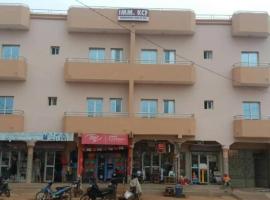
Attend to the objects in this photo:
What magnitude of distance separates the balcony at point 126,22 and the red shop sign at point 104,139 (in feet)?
24.2

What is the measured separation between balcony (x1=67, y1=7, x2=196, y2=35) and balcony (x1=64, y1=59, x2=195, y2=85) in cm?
242

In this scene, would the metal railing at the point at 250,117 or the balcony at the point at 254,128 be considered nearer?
the balcony at the point at 254,128

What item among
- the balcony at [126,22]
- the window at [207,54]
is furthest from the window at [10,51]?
the window at [207,54]

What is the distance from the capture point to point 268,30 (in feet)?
109

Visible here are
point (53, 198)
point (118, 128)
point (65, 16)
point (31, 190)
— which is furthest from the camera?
point (65, 16)

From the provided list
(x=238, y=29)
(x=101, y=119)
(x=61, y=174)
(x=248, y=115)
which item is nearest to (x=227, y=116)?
(x=248, y=115)

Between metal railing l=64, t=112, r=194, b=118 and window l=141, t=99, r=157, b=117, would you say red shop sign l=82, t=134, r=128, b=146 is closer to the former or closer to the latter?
metal railing l=64, t=112, r=194, b=118

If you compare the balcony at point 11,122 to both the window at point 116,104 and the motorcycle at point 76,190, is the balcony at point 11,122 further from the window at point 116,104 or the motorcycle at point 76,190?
the motorcycle at point 76,190

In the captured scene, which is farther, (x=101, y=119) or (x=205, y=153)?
(x=205, y=153)

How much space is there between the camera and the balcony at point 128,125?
31.2 metres

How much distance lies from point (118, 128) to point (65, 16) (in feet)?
28.8

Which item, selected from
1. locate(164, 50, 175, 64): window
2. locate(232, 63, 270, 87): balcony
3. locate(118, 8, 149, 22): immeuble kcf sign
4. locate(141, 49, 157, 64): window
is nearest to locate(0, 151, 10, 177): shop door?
locate(141, 49, 157, 64): window

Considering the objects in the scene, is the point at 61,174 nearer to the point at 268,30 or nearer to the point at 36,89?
the point at 36,89

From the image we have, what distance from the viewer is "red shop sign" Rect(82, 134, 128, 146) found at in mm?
30484
